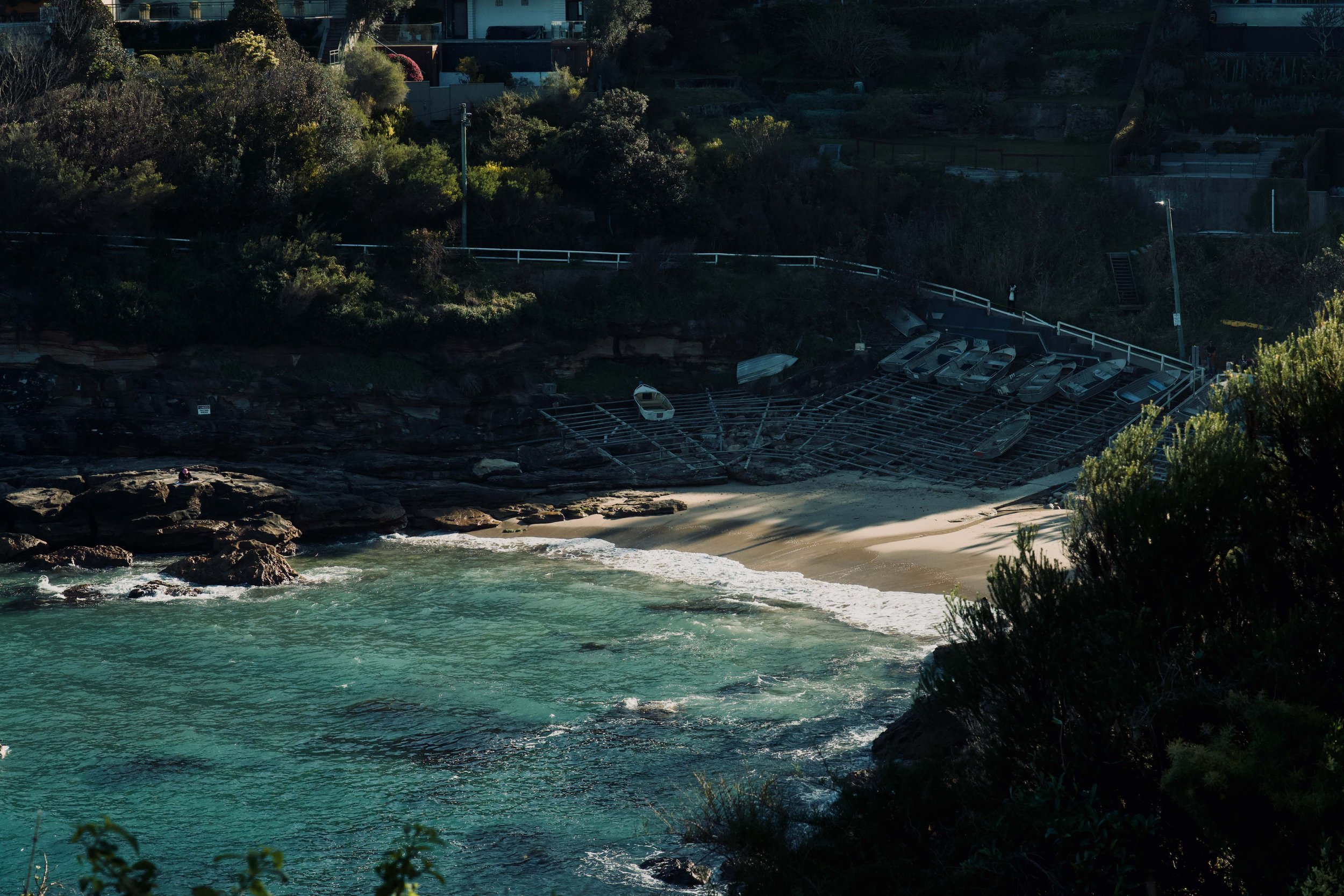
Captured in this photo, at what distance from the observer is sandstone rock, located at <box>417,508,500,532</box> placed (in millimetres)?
39375

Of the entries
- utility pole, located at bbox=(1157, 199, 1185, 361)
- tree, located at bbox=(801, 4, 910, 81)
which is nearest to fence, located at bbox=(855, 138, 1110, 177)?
tree, located at bbox=(801, 4, 910, 81)

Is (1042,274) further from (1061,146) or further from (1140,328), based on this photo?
(1061,146)

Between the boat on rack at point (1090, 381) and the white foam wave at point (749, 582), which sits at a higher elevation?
the boat on rack at point (1090, 381)

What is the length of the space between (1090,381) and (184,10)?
41.9 m

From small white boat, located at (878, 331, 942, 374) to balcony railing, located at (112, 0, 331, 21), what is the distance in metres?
30.0

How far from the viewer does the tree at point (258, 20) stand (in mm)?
55250

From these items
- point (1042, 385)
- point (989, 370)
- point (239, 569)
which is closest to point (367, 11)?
point (239, 569)

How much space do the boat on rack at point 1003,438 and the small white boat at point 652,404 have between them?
34.5 ft

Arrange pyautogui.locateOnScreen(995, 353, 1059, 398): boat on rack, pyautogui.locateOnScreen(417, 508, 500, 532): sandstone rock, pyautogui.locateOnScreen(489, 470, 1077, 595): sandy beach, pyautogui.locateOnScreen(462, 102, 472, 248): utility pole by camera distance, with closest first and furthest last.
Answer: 1. pyautogui.locateOnScreen(489, 470, 1077, 595): sandy beach
2. pyautogui.locateOnScreen(417, 508, 500, 532): sandstone rock
3. pyautogui.locateOnScreen(995, 353, 1059, 398): boat on rack
4. pyautogui.locateOnScreen(462, 102, 472, 248): utility pole

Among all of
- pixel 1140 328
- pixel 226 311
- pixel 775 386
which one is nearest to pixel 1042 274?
pixel 1140 328

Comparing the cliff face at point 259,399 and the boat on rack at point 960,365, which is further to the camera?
the boat on rack at point 960,365

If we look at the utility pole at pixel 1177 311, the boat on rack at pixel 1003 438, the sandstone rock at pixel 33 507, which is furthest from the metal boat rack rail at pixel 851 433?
the sandstone rock at pixel 33 507

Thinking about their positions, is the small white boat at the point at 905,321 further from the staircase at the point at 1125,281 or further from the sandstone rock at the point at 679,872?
the sandstone rock at the point at 679,872

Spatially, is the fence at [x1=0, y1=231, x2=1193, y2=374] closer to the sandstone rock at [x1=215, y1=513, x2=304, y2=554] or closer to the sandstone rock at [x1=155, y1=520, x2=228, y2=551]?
the sandstone rock at [x1=155, y1=520, x2=228, y2=551]
